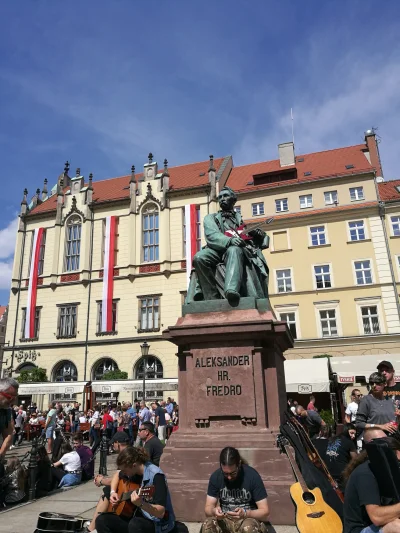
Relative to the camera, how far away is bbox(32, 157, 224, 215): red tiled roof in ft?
111

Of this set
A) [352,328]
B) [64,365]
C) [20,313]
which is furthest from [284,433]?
[20,313]

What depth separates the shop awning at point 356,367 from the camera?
68.6 ft

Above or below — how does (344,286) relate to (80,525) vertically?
above

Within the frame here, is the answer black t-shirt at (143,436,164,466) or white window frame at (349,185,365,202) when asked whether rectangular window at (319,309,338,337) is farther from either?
black t-shirt at (143,436,164,466)

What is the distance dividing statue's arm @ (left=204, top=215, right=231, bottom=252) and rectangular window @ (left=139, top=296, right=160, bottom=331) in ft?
76.1

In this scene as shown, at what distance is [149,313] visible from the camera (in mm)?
30172

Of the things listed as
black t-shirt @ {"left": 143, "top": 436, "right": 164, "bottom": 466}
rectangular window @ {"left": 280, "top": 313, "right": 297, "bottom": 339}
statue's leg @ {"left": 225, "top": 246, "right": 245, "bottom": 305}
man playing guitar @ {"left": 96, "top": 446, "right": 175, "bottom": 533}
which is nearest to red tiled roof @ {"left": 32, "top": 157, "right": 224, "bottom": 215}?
rectangular window @ {"left": 280, "top": 313, "right": 297, "bottom": 339}

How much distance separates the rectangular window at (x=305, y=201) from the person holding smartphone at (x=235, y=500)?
1079 inches

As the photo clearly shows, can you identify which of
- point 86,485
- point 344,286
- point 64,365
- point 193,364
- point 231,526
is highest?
point 344,286

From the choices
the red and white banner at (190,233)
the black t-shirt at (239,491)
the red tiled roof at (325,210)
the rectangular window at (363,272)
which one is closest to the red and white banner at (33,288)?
the red and white banner at (190,233)

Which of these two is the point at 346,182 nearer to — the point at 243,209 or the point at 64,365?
the point at 243,209

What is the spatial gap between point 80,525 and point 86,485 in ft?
13.3

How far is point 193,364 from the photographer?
5.54 m

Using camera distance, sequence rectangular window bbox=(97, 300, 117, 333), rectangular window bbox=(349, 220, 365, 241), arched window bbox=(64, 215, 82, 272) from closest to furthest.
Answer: rectangular window bbox=(349, 220, 365, 241) → rectangular window bbox=(97, 300, 117, 333) → arched window bbox=(64, 215, 82, 272)
